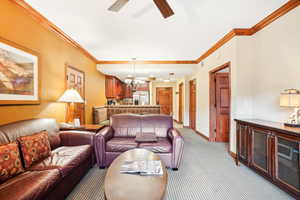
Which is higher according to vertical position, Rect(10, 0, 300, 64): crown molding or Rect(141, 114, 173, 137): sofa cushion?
Rect(10, 0, 300, 64): crown molding

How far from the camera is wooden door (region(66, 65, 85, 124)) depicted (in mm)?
3331

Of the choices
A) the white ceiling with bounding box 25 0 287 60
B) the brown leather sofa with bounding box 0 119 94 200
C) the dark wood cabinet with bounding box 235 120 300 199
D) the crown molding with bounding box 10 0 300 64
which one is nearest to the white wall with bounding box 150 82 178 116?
the crown molding with bounding box 10 0 300 64

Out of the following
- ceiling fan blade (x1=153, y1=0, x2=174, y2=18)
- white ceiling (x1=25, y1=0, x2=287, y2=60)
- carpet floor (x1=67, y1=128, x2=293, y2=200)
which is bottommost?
carpet floor (x1=67, y1=128, x2=293, y2=200)

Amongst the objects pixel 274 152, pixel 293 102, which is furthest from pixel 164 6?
pixel 274 152

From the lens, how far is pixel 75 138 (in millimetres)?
2424

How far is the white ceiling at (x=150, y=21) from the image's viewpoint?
2153 millimetres

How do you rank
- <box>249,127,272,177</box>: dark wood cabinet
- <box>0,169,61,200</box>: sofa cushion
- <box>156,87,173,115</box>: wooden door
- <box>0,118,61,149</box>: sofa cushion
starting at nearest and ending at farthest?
1. <box>0,169,61,200</box>: sofa cushion
2. <box>0,118,61,149</box>: sofa cushion
3. <box>249,127,272,177</box>: dark wood cabinet
4. <box>156,87,173,115</box>: wooden door

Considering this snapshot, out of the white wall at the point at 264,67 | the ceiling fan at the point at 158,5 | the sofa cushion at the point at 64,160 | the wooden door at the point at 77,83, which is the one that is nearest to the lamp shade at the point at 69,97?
the wooden door at the point at 77,83

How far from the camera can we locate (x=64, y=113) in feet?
10.4

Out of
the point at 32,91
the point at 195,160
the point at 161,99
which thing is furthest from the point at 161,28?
the point at 161,99

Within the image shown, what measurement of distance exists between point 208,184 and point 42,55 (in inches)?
137

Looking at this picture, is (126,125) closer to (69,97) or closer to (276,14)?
(69,97)

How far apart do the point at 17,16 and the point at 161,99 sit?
729cm

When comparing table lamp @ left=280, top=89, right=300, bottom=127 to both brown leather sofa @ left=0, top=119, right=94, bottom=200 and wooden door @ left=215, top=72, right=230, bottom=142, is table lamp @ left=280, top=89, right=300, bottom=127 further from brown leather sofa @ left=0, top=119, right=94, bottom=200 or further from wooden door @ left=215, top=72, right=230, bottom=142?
brown leather sofa @ left=0, top=119, right=94, bottom=200
